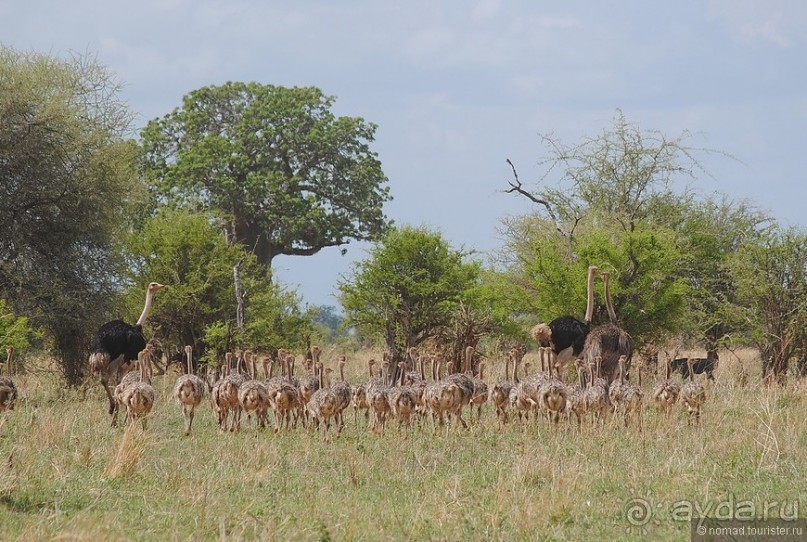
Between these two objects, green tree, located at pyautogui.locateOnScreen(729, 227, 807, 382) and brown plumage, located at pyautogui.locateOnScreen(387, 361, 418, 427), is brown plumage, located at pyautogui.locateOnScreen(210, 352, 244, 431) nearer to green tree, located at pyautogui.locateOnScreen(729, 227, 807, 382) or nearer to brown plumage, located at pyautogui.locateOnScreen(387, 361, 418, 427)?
brown plumage, located at pyautogui.locateOnScreen(387, 361, 418, 427)

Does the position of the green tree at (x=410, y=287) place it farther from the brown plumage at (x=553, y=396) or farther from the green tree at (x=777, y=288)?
the brown plumage at (x=553, y=396)

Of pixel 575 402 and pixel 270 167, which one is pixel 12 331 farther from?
pixel 270 167

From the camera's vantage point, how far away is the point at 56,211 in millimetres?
21375

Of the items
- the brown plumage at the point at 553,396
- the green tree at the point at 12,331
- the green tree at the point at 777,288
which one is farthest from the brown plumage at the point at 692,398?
the green tree at the point at 12,331

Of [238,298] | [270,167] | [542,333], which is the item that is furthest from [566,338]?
[270,167]

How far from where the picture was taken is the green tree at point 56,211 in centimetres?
2048

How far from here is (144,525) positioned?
803 cm

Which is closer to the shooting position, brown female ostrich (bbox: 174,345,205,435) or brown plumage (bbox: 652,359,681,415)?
brown plumage (bbox: 652,359,681,415)

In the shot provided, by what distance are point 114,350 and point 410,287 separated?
773cm

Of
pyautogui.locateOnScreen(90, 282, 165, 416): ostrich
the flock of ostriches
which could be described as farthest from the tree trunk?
the flock of ostriches

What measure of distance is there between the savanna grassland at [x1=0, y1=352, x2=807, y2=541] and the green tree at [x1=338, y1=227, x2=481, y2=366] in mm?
9104

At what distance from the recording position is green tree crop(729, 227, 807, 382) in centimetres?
2008

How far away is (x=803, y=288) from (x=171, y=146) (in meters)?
27.7

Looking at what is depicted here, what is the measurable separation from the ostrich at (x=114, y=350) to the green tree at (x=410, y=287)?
23.2 feet
